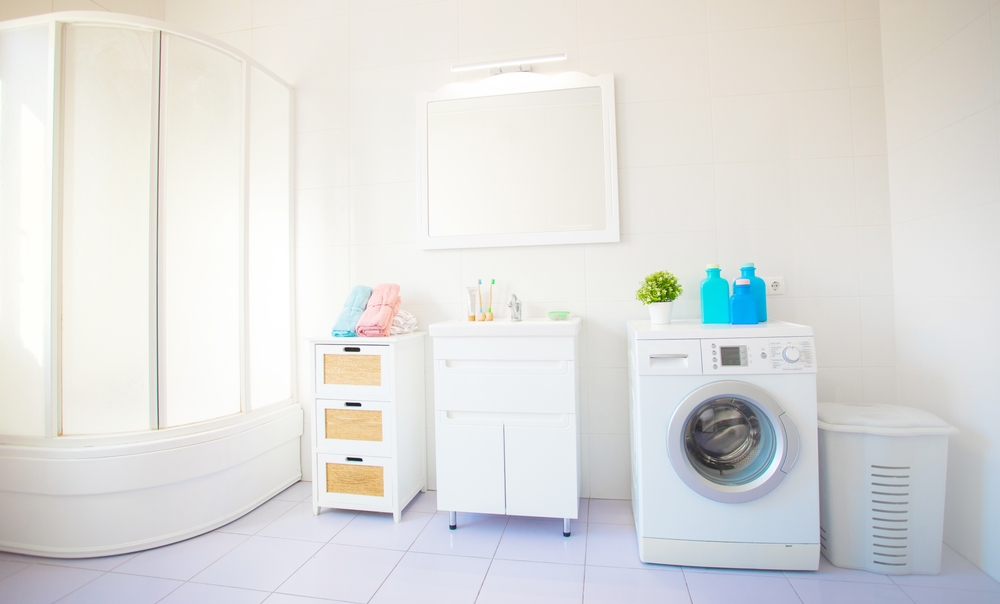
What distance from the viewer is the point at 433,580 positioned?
153cm

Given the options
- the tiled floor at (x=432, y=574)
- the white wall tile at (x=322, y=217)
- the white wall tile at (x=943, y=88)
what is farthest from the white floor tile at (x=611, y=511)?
the white wall tile at (x=943, y=88)

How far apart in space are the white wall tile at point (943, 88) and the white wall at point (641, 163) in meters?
0.09

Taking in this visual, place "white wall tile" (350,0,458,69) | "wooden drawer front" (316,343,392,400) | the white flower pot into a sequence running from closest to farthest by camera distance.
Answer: the white flower pot → "wooden drawer front" (316,343,392,400) → "white wall tile" (350,0,458,69)

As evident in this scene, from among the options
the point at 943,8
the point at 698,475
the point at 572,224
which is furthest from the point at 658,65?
the point at 698,475

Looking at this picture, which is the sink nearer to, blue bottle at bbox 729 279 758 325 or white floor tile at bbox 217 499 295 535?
blue bottle at bbox 729 279 758 325

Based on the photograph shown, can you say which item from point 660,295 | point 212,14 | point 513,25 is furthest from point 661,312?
point 212,14

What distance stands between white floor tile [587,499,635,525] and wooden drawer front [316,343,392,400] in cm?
108

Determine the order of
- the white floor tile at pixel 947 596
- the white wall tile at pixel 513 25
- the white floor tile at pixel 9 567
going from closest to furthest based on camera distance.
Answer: the white floor tile at pixel 947 596, the white floor tile at pixel 9 567, the white wall tile at pixel 513 25

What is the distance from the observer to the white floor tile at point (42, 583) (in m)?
1.47

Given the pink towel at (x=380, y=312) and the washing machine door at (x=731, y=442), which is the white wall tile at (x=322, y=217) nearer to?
the pink towel at (x=380, y=312)

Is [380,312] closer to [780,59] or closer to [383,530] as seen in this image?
[383,530]

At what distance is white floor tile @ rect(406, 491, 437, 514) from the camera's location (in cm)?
206

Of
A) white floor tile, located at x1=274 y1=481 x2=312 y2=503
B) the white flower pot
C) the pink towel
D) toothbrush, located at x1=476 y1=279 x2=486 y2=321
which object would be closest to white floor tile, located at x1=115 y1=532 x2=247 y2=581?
white floor tile, located at x1=274 y1=481 x2=312 y2=503

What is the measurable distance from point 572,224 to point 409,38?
133 centimetres
